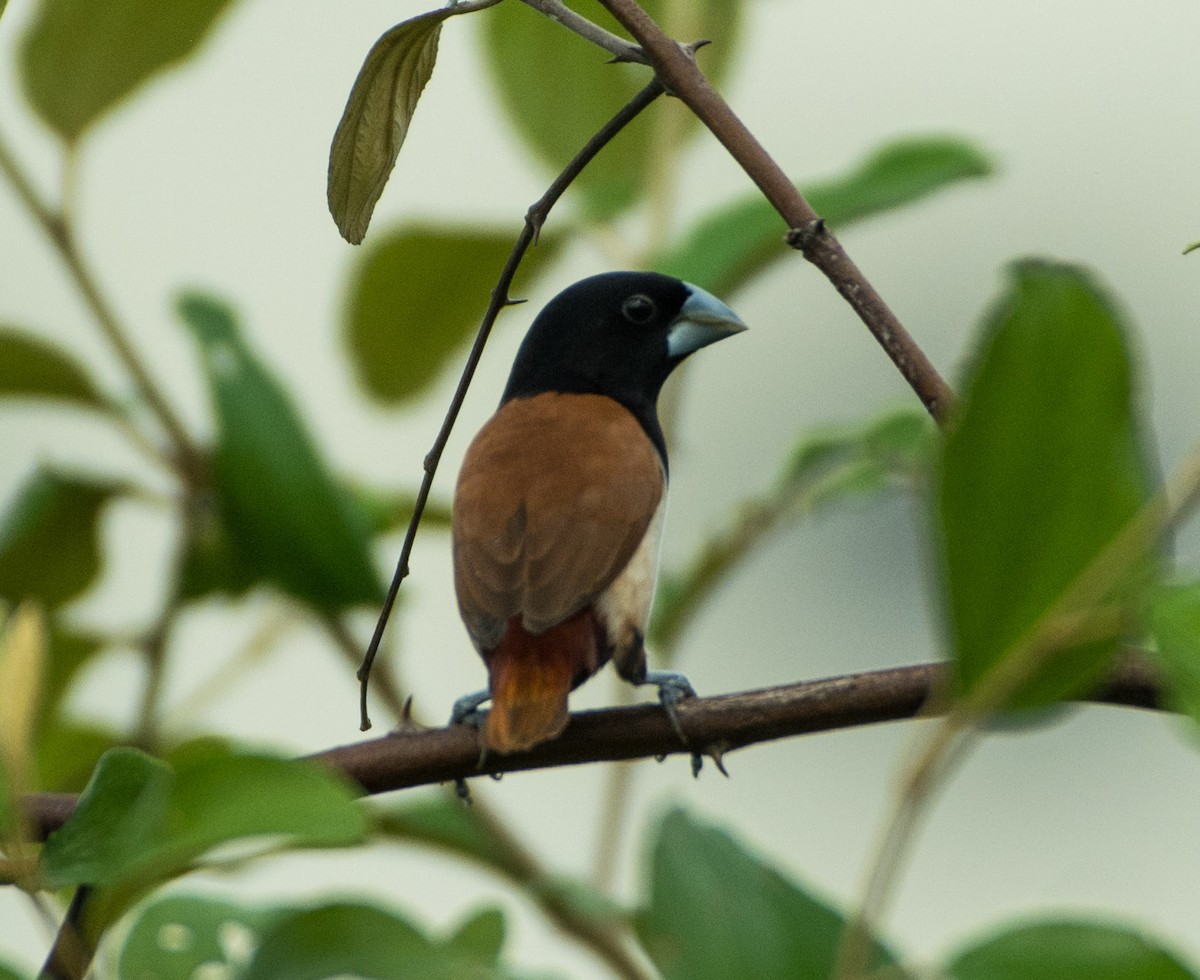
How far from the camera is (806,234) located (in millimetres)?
908

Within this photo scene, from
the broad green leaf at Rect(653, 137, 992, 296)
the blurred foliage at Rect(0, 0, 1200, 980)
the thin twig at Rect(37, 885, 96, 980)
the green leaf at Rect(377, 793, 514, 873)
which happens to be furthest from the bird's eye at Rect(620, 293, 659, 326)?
the thin twig at Rect(37, 885, 96, 980)

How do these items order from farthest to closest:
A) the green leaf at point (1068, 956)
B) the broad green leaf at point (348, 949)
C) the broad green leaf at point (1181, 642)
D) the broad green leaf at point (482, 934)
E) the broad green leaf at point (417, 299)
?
1. the broad green leaf at point (417, 299)
2. the broad green leaf at point (482, 934)
3. the broad green leaf at point (348, 949)
4. the green leaf at point (1068, 956)
5. the broad green leaf at point (1181, 642)

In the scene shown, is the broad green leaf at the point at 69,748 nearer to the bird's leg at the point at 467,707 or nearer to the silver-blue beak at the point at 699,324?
the bird's leg at the point at 467,707

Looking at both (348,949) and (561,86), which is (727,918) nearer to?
(348,949)

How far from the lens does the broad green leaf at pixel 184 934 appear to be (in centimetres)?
112

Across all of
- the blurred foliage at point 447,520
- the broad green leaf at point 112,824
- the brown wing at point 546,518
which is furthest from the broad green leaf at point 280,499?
the broad green leaf at point 112,824

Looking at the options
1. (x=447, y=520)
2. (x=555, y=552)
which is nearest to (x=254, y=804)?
(x=555, y=552)

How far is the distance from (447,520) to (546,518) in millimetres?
304

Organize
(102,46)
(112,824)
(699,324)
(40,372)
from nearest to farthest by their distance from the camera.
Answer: (112,824), (102,46), (40,372), (699,324)

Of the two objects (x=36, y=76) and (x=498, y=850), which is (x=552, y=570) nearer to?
(x=498, y=850)

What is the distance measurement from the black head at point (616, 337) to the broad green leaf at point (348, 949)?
120 cm

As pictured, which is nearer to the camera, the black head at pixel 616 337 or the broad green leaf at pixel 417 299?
the broad green leaf at pixel 417 299

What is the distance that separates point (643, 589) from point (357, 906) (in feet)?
2.36

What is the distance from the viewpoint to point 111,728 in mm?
1957
